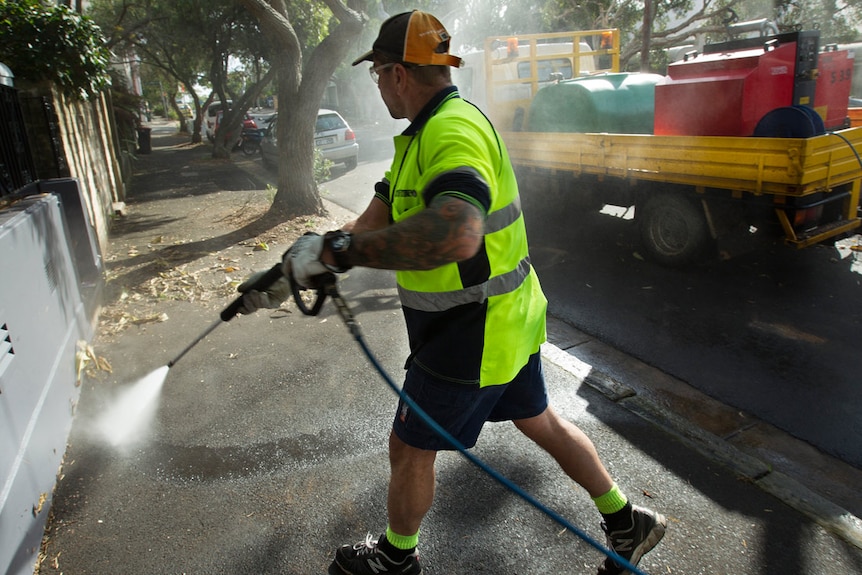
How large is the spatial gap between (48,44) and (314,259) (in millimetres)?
6090

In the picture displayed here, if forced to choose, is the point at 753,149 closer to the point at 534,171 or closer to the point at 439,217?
the point at 534,171

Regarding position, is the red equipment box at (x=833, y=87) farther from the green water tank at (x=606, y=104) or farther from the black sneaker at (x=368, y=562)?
the black sneaker at (x=368, y=562)

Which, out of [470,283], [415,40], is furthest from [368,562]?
[415,40]

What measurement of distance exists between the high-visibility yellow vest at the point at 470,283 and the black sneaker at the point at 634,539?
837 mm

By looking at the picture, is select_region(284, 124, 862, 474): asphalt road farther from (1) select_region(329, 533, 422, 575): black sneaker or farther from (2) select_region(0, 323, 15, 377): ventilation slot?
(2) select_region(0, 323, 15, 377): ventilation slot

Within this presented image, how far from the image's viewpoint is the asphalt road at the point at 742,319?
3.78 m

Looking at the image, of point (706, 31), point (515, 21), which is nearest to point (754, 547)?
point (706, 31)

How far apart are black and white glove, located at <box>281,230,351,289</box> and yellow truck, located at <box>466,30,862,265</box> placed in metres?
4.54

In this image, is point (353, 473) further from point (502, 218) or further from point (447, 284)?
point (502, 218)

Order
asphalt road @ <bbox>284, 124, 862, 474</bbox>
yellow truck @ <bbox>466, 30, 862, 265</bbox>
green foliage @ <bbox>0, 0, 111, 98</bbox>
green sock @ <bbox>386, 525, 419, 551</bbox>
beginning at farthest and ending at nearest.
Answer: green foliage @ <bbox>0, 0, 111, 98</bbox> < yellow truck @ <bbox>466, 30, 862, 265</bbox> < asphalt road @ <bbox>284, 124, 862, 474</bbox> < green sock @ <bbox>386, 525, 419, 551</bbox>

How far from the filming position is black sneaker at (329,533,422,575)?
7.72 ft

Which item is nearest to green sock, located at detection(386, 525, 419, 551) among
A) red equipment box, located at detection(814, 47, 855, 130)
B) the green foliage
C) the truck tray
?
the truck tray

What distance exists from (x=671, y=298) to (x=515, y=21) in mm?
27039

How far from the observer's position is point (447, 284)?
194 centimetres
